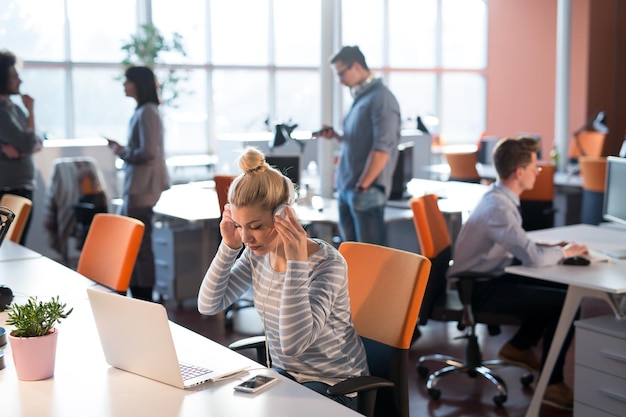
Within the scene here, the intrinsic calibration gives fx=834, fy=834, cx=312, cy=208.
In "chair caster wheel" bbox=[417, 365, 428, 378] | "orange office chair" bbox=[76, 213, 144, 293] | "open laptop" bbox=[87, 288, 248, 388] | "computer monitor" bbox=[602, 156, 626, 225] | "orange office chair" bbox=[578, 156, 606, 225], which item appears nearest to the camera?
"open laptop" bbox=[87, 288, 248, 388]

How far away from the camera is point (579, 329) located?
3.31 meters

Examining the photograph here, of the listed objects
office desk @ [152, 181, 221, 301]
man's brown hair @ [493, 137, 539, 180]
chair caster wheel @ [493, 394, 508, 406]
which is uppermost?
man's brown hair @ [493, 137, 539, 180]

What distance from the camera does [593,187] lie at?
642cm

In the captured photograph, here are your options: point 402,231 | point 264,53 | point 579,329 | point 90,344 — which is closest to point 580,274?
point 579,329

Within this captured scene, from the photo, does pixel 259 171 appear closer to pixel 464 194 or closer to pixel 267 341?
pixel 267 341

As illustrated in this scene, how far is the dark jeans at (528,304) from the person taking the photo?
3.73 metres

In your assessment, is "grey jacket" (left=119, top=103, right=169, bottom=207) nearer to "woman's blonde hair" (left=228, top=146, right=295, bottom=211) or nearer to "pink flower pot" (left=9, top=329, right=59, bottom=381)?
"woman's blonde hair" (left=228, top=146, right=295, bottom=211)

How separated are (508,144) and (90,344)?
227 centimetres

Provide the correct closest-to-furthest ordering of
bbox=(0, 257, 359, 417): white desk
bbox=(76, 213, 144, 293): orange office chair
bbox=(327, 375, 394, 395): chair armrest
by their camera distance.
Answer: bbox=(0, 257, 359, 417): white desk < bbox=(327, 375, 394, 395): chair armrest < bbox=(76, 213, 144, 293): orange office chair

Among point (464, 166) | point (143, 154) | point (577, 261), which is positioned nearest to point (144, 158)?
point (143, 154)

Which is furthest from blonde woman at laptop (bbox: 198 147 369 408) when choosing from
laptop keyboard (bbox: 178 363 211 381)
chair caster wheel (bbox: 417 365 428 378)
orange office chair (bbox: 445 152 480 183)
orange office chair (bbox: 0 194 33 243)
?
orange office chair (bbox: 445 152 480 183)

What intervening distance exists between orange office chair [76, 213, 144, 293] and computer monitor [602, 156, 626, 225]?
231 cm

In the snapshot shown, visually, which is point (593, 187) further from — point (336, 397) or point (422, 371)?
point (336, 397)

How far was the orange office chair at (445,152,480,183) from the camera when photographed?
7.80m
